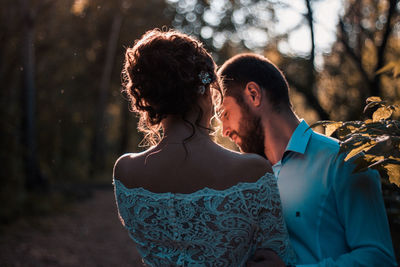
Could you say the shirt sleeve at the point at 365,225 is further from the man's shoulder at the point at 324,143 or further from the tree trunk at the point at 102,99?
the tree trunk at the point at 102,99

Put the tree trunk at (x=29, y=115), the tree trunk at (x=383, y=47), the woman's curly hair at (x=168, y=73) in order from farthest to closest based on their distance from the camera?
the tree trunk at (x=29, y=115) → the tree trunk at (x=383, y=47) → the woman's curly hair at (x=168, y=73)

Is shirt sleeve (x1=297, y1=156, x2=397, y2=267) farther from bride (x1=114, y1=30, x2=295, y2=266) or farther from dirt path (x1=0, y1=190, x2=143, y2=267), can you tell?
dirt path (x1=0, y1=190, x2=143, y2=267)

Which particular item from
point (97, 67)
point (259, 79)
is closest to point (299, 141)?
point (259, 79)

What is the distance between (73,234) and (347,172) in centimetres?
946

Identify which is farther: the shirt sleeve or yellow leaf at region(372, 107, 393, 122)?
the shirt sleeve

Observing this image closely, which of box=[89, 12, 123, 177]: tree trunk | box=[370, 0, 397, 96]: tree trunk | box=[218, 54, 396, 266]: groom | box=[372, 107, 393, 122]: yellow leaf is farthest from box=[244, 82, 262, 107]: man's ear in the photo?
box=[89, 12, 123, 177]: tree trunk

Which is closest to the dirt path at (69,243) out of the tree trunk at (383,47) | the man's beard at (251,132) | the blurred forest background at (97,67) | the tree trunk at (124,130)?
the blurred forest background at (97,67)

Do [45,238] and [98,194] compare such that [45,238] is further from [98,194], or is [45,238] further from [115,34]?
[115,34]

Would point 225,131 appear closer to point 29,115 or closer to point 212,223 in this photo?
point 212,223

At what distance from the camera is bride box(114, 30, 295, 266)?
6.81 ft

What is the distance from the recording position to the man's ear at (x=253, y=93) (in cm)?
289

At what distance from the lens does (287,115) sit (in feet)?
9.40

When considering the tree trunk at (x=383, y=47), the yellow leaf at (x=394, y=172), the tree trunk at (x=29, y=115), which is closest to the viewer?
the yellow leaf at (x=394, y=172)

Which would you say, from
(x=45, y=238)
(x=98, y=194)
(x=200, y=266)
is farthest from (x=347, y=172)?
(x=98, y=194)
